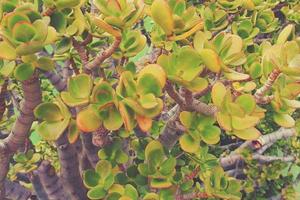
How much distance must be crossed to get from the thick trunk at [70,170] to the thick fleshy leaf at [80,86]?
0.45m

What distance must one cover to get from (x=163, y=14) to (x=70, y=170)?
30.1 inches

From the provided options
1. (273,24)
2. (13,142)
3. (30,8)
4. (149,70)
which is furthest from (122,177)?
(273,24)

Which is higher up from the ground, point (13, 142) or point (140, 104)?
point (140, 104)

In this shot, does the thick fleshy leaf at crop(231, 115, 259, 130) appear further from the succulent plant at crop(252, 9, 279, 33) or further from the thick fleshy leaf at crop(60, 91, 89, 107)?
the succulent plant at crop(252, 9, 279, 33)

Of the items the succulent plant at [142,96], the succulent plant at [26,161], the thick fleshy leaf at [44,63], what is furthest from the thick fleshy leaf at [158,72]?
the succulent plant at [26,161]

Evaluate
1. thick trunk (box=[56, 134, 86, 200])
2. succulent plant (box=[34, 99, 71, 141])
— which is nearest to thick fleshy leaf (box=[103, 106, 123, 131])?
succulent plant (box=[34, 99, 71, 141])

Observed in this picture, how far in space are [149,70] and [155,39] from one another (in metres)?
0.25

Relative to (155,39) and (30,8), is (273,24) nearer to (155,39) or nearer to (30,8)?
(155,39)

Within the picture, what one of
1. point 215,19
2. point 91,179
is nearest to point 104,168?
point 91,179

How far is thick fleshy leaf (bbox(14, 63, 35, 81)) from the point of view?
36.2 inches

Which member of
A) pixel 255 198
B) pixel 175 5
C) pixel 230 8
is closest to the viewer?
pixel 175 5

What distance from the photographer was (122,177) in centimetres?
121

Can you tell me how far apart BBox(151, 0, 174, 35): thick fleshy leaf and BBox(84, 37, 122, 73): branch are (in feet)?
0.30

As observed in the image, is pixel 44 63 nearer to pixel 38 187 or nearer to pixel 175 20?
pixel 175 20
